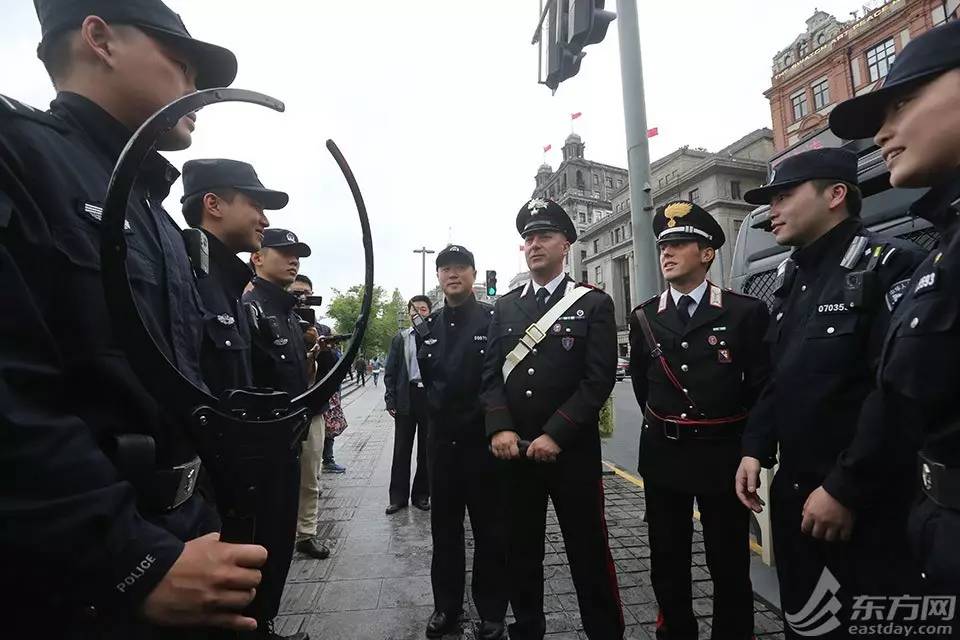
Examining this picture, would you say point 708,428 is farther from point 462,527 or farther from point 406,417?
Answer: point 406,417

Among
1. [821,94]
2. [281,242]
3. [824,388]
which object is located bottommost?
[824,388]

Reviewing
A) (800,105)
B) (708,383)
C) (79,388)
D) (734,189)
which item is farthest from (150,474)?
(734,189)

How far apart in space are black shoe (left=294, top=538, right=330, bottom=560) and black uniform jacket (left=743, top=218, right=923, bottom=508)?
3381 millimetres

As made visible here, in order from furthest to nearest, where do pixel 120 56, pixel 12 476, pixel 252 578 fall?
pixel 120 56 → pixel 252 578 → pixel 12 476

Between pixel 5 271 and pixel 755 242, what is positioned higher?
pixel 755 242

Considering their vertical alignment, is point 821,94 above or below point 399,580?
above

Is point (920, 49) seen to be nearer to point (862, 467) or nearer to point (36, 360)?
point (862, 467)

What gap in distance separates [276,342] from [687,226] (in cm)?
269

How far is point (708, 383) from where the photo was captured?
8.38ft

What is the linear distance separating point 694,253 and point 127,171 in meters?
2.82

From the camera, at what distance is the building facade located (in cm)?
2639

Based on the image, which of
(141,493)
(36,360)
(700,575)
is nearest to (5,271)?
(36,360)

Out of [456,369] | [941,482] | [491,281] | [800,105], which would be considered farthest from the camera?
[800,105]

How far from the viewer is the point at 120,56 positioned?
3.81ft
